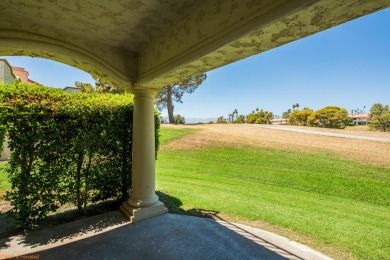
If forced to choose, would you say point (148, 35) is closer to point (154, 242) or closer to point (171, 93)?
point (154, 242)

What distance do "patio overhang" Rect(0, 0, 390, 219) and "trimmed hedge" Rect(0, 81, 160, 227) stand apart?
665 mm

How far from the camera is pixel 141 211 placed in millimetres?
4211

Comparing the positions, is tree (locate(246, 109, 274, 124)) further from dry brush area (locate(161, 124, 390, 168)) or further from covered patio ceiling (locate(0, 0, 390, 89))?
covered patio ceiling (locate(0, 0, 390, 89))

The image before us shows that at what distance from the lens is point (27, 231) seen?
3791 millimetres

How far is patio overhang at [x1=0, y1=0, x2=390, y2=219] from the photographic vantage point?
5.46 ft

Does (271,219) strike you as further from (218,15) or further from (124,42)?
(124,42)

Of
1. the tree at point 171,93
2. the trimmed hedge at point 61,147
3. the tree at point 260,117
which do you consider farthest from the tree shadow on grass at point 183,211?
the tree at point 260,117

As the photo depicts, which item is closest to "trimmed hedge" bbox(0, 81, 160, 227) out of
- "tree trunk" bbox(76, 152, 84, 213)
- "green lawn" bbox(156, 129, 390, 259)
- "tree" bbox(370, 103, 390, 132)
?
"tree trunk" bbox(76, 152, 84, 213)

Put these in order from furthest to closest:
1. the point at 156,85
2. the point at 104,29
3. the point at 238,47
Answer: the point at 156,85
the point at 104,29
the point at 238,47

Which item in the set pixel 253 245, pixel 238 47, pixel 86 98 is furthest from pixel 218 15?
pixel 86 98

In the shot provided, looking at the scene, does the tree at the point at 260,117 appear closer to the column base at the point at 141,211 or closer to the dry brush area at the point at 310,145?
the dry brush area at the point at 310,145

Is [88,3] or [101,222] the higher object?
[88,3]

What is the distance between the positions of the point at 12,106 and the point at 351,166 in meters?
12.8

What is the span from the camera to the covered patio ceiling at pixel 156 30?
1.63 metres
